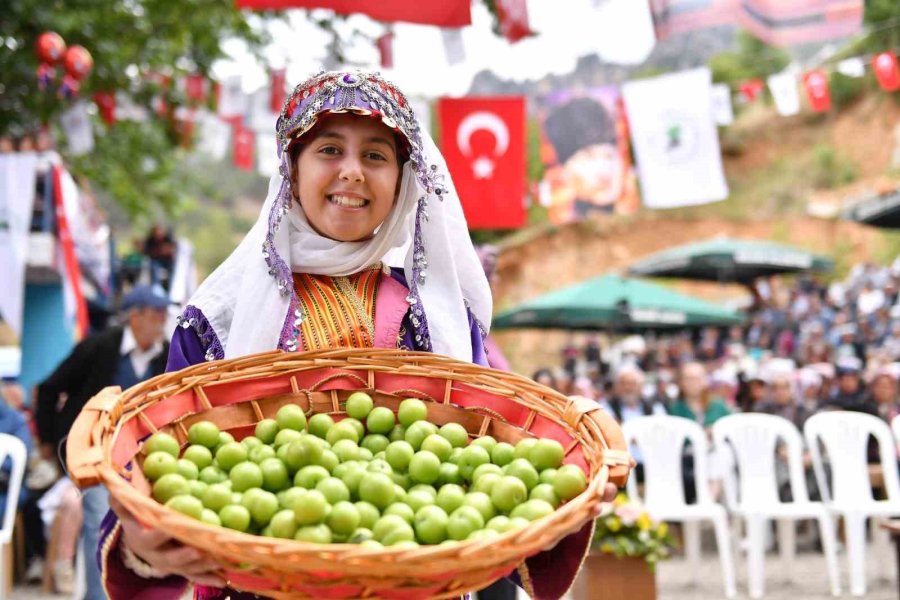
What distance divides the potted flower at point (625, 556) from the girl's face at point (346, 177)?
3.61 meters

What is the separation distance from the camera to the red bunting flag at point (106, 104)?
405 inches

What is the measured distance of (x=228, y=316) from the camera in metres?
2.10

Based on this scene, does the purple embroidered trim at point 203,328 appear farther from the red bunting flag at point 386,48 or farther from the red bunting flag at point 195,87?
the red bunting flag at point 195,87

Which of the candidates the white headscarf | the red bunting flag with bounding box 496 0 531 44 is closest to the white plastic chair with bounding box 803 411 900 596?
the red bunting flag with bounding box 496 0 531 44

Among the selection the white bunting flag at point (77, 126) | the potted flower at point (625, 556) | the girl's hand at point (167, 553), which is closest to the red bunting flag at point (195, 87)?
the white bunting flag at point (77, 126)

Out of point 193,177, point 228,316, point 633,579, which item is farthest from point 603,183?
point 193,177

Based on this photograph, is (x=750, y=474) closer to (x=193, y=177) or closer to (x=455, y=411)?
(x=455, y=411)

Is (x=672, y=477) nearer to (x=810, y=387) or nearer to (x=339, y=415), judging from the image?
(x=810, y=387)

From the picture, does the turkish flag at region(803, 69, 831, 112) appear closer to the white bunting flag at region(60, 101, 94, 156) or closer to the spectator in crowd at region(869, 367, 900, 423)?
the spectator in crowd at region(869, 367, 900, 423)

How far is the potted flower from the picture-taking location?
17.3ft

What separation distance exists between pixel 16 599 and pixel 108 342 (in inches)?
94.8

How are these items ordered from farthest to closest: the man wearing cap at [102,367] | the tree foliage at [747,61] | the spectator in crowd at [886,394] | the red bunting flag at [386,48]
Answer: the tree foliage at [747,61]
the red bunting flag at [386,48]
the spectator in crowd at [886,394]
the man wearing cap at [102,367]

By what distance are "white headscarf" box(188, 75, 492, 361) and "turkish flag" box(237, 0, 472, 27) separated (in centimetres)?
352

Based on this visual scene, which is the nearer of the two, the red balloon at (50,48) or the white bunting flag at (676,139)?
the white bunting flag at (676,139)
